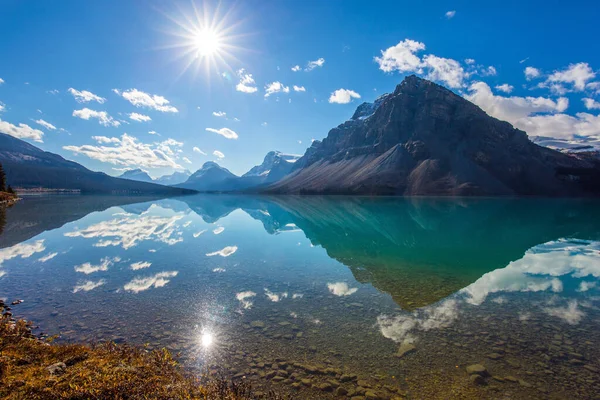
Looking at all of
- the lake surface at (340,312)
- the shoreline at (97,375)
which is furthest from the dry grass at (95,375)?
the lake surface at (340,312)

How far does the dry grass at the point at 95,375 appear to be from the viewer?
24.0 feet

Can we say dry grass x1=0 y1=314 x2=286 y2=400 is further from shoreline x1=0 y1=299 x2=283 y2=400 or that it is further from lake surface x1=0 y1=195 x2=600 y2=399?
lake surface x1=0 y1=195 x2=600 y2=399

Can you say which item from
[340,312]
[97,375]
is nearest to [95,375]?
[97,375]

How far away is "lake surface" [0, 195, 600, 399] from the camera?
11.3 meters

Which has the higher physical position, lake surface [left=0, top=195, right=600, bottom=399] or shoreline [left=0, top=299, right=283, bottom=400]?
shoreline [left=0, top=299, right=283, bottom=400]

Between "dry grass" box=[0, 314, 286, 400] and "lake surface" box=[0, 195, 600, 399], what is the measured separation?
1.57 meters

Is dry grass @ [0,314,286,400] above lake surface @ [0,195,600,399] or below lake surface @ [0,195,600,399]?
above

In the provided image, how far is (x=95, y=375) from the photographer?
801 cm

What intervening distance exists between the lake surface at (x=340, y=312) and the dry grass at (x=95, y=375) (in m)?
1.57

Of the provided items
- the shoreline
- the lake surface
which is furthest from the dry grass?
the lake surface

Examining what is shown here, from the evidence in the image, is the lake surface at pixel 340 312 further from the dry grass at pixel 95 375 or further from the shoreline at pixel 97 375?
the dry grass at pixel 95 375

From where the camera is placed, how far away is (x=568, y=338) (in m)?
14.2

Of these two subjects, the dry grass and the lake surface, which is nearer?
the dry grass

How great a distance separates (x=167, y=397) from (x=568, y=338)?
18.3 meters
